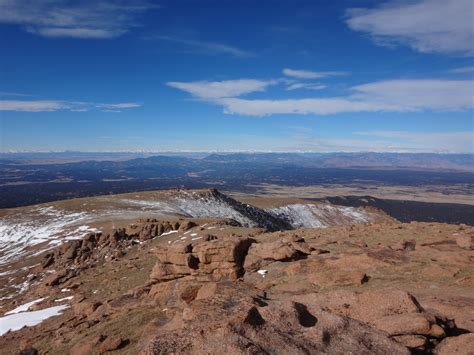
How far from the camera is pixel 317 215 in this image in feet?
423

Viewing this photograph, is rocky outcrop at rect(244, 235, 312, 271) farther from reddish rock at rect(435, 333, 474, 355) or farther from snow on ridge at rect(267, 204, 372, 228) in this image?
snow on ridge at rect(267, 204, 372, 228)

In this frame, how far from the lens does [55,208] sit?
78.9 metres

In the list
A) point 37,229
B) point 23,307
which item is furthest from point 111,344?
point 37,229

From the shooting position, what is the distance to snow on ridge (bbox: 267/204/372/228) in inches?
4740

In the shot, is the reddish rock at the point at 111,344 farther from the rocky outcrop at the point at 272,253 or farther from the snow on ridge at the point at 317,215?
the snow on ridge at the point at 317,215

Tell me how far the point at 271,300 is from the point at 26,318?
62.1ft

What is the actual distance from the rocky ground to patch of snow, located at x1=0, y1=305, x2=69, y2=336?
163 millimetres

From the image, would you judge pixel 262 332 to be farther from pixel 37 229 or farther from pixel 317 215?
pixel 317 215

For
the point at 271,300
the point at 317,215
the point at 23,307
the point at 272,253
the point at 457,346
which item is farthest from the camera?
the point at 317,215

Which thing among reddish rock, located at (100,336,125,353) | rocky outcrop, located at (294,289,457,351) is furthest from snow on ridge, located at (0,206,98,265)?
rocky outcrop, located at (294,289,457,351)

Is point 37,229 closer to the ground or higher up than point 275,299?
closer to the ground

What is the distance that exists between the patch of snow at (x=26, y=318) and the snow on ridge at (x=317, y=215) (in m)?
95.9

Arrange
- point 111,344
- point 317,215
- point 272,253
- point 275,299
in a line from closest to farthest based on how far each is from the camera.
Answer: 1. point 111,344
2. point 275,299
3. point 272,253
4. point 317,215

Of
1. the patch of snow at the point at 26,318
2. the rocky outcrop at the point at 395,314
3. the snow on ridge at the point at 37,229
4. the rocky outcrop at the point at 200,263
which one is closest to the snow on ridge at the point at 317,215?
the snow on ridge at the point at 37,229
